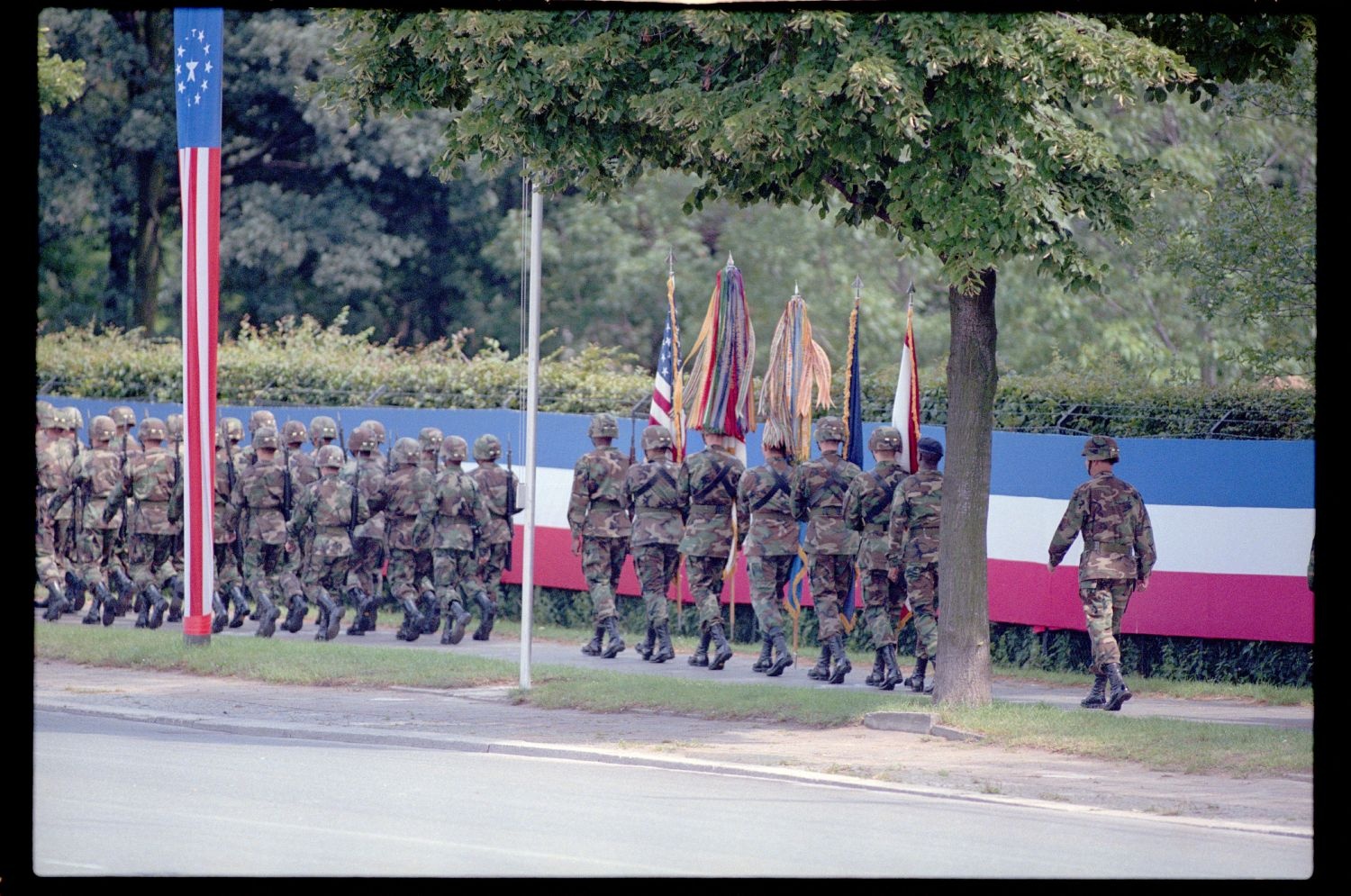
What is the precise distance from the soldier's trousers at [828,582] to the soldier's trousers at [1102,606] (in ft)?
7.73

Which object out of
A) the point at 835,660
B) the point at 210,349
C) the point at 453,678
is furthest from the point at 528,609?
the point at 210,349

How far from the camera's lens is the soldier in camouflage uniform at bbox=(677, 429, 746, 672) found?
1614 centimetres

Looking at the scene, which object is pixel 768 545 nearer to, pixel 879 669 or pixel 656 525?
pixel 656 525

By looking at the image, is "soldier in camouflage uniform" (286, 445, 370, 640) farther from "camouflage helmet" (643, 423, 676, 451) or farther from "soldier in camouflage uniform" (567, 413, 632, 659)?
"camouflage helmet" (643, 423, 676, 451)

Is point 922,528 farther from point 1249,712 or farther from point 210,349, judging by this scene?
point 210,349

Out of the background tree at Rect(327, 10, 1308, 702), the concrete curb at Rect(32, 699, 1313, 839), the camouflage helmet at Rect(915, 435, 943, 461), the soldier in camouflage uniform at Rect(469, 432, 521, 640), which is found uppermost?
the background tree at Rect(327, 10, 1308, 702)

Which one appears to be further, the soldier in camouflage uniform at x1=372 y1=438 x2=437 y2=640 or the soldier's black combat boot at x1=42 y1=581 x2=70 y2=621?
the soldier's black combat boot at x1=42 y1=581 x2=70 y2=621

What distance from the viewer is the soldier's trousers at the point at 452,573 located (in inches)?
686

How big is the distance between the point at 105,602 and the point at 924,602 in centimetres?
902

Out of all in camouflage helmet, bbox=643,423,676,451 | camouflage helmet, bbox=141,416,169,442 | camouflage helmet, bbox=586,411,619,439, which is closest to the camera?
camouflage helmet, bbox=643,423,676,451

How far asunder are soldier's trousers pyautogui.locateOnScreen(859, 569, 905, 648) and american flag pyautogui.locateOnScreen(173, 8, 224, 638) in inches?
231

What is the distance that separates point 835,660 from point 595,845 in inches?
257

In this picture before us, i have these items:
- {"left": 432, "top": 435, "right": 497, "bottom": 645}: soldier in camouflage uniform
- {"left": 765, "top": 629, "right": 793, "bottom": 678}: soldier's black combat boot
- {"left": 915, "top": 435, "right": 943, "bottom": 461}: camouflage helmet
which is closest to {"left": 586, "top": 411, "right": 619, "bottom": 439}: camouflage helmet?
{"left": 432, "top": 435, "right": 497, "bottom": 645}: soldier in camouflage uniform

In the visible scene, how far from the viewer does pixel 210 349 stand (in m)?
15.5
